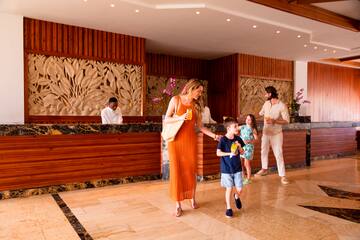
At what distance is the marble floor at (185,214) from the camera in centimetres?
295

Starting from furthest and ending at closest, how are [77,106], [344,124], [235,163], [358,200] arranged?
[344,124]
[77,106]
[358,200]
[235,163]

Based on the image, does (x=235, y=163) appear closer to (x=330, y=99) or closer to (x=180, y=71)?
(x=180, y=71)

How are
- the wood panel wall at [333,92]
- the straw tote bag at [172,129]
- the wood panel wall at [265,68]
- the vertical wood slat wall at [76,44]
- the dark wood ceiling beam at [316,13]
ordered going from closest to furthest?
1. the straw tote bag at [172,129]
2. the dark wood ceiling beam at [316,13]
3. the vertical wood slat wall at [76,44]
4. the wood panel wall at [265,68]
5. the wood panel wall at [333,92]

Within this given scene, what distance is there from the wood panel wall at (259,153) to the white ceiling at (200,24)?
238 centimetres

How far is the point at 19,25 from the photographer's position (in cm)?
580

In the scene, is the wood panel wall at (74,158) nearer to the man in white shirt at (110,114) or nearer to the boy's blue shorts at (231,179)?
the man in white shirt at (110,114)

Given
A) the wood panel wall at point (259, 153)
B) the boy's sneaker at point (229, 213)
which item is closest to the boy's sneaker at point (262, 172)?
the wood panel wall at point (259, 153)

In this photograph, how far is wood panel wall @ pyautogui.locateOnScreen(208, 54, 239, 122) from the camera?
9172 mm

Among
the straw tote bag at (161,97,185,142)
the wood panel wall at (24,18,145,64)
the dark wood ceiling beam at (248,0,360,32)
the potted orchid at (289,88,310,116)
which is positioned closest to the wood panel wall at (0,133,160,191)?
the straw tote bag at (161,97,185,142)

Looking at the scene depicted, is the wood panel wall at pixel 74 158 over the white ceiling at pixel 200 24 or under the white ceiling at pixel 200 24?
under

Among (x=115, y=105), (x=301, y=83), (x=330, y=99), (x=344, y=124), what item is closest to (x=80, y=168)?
(x=115, y=105)

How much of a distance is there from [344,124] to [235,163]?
264 inches

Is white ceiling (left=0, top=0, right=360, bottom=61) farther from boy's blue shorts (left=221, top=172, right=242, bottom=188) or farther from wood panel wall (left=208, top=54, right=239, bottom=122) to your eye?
boy's blue shorts (left=221, top=172, right=242, bottom=188)

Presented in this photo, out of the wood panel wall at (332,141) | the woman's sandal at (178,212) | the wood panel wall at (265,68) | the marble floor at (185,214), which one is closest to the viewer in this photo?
the marble floor at (185,214)
